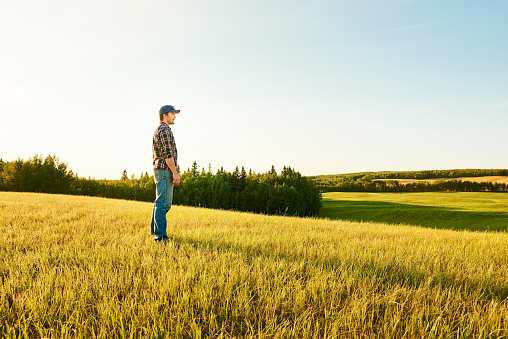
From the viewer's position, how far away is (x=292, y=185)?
63.9 meters

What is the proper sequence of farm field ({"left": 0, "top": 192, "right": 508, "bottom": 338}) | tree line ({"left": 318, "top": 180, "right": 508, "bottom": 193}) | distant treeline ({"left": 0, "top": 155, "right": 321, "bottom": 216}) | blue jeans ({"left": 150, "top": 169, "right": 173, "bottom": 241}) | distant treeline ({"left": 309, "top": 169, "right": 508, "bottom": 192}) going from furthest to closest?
distant treeline ({"left": 309, "top": 169, "right": 508, "bottom": 192}) < tree line ({"left": 318, "top": 180, "right": 508, "bottom": 193}) < distant treeline ({"left": 0, "top": 155, "right": 321, "bottom": 216}) < blue jeans ({"left": 150, "top": 169, "right": 173, "bottom": 241}) < farm field ({"left": 0, "top": 192, "right": 508, "bottom": 338})

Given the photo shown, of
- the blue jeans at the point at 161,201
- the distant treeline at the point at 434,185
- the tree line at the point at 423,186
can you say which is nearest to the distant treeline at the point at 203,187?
the distant treeline at the point at 434,185

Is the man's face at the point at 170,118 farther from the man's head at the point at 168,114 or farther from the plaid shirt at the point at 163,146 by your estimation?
the plaid shirt at the point at 163,146

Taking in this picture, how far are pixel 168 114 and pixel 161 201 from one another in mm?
1838

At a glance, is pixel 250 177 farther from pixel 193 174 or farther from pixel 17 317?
pixel 17 317

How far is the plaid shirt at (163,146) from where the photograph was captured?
5625mm

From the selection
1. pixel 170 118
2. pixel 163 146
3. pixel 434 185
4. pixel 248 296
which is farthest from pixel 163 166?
pixel 434 185

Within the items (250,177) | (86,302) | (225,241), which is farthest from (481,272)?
(250,177)

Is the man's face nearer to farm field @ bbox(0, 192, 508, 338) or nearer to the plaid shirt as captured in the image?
the plaid shirt

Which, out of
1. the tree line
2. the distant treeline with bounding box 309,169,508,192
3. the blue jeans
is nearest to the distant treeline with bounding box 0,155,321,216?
the distant treeline with bounding box 309,169,508,192

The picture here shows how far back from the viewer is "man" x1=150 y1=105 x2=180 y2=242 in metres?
5.58

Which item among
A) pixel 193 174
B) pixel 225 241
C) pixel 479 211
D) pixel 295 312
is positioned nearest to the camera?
pixel 295 312

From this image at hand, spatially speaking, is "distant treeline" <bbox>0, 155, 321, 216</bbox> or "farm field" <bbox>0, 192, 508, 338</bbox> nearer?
"farm field" <bbox>0, 192, 508, 338</bbox>

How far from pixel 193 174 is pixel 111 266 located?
66.3 meters
